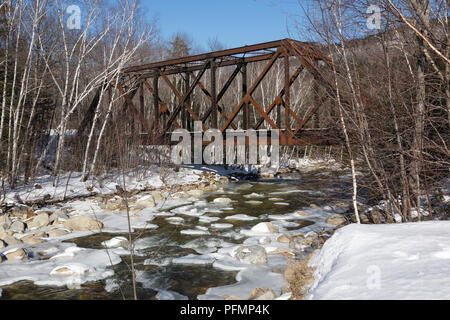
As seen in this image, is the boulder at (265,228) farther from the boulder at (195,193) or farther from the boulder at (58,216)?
the boulder at (195,193)

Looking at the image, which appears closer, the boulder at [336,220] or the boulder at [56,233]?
the boulder at [56,233]

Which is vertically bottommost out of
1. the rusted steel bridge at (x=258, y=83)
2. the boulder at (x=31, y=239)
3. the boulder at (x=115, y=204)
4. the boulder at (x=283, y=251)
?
the boulder at (x=283, y=251)

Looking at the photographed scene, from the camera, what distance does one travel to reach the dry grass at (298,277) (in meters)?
4.30

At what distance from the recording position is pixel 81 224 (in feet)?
27.1

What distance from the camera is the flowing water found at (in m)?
5.04

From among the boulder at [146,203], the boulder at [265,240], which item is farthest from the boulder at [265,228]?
the boulder at [146,203]

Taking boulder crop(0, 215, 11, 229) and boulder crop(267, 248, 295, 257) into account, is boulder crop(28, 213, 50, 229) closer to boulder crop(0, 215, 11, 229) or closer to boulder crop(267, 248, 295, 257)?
boulder crop(0, 215, 11, 229)

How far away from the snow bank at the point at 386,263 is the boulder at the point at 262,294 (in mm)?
536

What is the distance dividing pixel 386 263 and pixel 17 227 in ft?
24.6

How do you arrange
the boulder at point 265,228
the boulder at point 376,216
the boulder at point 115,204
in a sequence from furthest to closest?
the boulder at point 115,204, the boulder at point 265,228, the boulder at point 376,216

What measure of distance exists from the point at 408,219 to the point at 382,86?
221 cm

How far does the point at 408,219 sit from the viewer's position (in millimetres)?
6230

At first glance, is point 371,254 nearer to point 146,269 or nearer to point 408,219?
point 408,219
